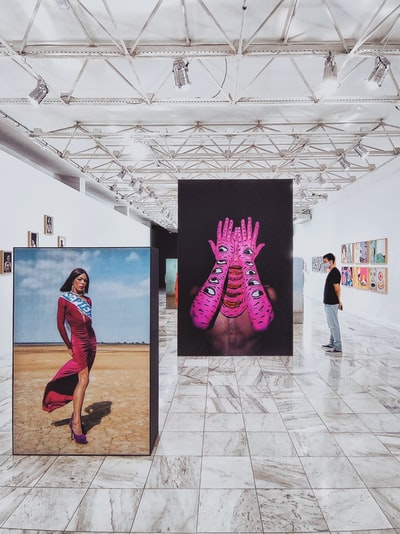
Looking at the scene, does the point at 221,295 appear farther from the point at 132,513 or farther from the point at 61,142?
the point at 61,142

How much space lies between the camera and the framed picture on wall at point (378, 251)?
10836 mm

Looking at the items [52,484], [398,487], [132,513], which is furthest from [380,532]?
[52,484]

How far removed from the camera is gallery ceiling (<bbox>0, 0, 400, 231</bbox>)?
4.96 m

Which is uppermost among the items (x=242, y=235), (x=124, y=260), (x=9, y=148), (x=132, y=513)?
(x=9, y=148)

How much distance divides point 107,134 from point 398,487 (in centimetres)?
842

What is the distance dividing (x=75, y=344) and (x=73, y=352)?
0.08 metres

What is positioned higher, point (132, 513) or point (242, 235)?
point (242, 235)

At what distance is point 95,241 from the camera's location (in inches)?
530

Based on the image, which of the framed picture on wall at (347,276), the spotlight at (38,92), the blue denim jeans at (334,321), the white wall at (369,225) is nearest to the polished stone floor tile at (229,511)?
the blue denim jeans at (334,321)

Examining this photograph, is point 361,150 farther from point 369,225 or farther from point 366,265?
point 366,265

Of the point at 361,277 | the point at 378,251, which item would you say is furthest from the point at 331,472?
the point at 361,277

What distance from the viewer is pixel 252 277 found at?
23.0 feet

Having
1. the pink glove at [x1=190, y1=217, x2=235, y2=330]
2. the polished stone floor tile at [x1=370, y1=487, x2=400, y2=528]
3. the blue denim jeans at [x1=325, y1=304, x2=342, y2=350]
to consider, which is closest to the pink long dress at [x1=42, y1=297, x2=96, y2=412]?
the polished stone floor tile at [x1=370, y1=487, x2=400, y2=528]

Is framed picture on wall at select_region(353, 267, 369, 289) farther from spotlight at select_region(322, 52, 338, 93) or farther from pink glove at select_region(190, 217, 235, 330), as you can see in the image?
spotlight at select_region(322, 52, 338, 93)
